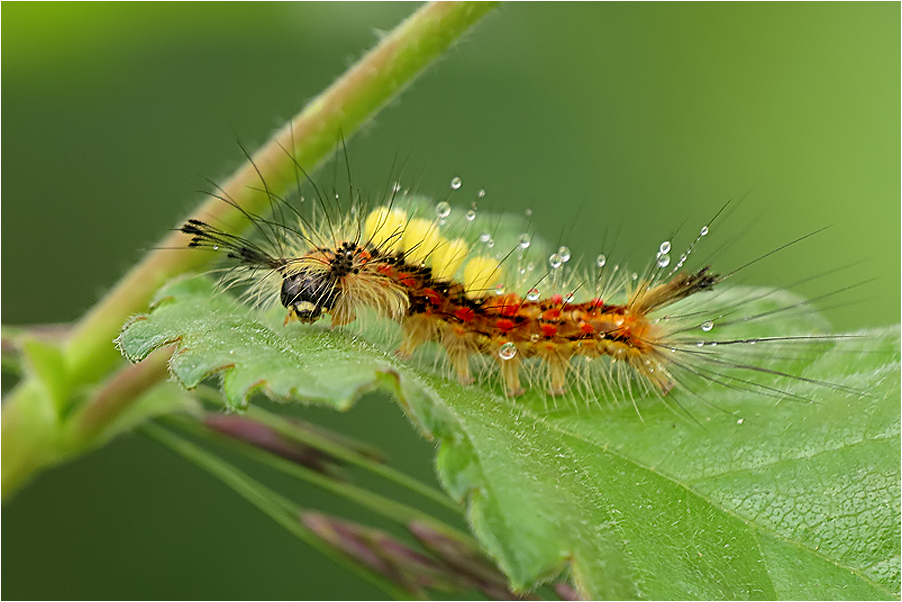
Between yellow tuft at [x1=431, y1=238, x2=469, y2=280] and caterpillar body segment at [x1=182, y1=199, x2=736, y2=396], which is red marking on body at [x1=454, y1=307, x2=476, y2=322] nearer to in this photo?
caterpillar body segment at [x1=182, y1=199, x2=736, y2=396]

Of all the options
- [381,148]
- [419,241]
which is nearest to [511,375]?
[419,241]

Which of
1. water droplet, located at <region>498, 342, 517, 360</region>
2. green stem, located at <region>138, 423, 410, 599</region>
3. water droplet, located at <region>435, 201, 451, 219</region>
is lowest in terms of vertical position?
green stem, located at <region>138, 423, 410, 599</region>

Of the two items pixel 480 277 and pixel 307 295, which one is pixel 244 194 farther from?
pixel 480 277

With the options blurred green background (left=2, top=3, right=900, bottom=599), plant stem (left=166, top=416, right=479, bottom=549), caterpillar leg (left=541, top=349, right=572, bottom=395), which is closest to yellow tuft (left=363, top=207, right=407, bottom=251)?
caterpillar leg (left=541, top=349, right=572, bottom=395)

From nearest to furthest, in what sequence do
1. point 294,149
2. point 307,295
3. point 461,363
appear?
1. point 294,149
2. point 307,295
3. point 461,363

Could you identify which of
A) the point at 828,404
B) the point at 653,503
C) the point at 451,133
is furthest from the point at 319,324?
the point at 451,133

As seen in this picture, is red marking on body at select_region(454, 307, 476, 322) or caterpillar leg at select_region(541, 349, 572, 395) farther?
red marking on body at select_region(454, 307, 476, 322)

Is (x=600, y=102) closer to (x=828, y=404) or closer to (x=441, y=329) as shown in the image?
(x=441, y=329)
